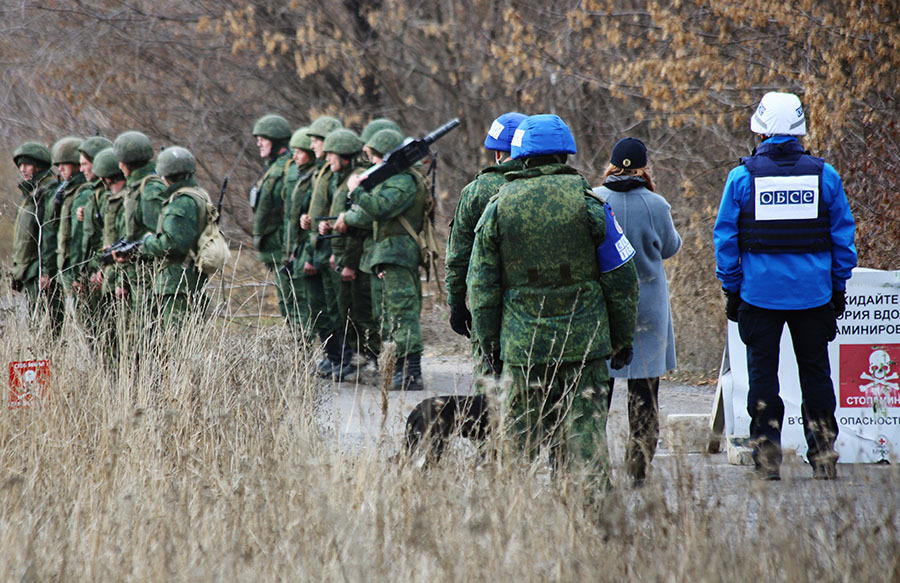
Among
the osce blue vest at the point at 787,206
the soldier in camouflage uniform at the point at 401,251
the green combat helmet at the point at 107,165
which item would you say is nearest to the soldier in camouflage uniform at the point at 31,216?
the green combat helmet at the point at 107,165

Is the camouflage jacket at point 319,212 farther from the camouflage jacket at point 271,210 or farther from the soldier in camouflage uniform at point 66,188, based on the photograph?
the soldier in camouflage uniform at point 66,188

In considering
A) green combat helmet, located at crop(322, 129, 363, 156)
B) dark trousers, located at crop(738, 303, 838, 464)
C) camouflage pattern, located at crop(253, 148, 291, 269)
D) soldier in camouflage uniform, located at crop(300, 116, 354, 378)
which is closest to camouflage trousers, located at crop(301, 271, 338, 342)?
soldier in camouflage uniform, located at crop(300, 116, 354, 378)

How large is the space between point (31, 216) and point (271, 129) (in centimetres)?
225

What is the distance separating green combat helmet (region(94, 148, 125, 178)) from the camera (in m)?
8.92

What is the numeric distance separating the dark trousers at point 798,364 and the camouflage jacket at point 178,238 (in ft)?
13.4

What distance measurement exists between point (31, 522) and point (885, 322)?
4.36 meters

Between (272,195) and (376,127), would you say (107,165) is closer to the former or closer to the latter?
(272,195)

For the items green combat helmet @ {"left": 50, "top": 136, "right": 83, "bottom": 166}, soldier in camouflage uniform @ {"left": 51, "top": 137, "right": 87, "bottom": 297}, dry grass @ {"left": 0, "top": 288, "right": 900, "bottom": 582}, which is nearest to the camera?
dry grass @ {"left": 0, "top": 288, "right": 900, "bottom": 582}

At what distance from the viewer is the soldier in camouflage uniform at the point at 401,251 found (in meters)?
9.04

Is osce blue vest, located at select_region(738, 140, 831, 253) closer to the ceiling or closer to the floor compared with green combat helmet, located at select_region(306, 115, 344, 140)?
closer to the floor

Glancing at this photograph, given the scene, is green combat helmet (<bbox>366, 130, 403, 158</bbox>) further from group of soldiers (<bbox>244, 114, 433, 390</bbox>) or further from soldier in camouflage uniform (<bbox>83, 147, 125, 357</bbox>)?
soldier in camouflage uniform (<bbox>83, 147, 125, 357</bbox>)

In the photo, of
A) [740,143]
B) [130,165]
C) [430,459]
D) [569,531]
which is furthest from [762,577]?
[740,143]

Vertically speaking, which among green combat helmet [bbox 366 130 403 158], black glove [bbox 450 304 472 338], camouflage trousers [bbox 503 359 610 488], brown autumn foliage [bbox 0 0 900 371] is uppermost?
brown autumn foliage [bbox 0 0 900 371]

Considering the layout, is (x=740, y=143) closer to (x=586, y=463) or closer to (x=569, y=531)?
(x=586, y=463)
